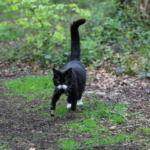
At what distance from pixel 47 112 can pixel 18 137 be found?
45.9 inches

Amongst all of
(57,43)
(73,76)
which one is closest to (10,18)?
(57,43)

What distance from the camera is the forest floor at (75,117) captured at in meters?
3.74

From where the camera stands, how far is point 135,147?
3525mm

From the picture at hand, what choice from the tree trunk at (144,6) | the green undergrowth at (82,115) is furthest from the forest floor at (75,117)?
the tree trunk at (144,6)

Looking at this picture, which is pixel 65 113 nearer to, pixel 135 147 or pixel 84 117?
pixel 84 117

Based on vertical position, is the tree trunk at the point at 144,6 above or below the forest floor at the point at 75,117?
above

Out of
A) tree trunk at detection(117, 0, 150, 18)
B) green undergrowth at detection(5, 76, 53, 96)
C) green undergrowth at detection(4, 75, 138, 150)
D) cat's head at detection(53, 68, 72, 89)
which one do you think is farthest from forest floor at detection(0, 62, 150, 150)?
tree trunk at detection(117, 0, 150, 18)

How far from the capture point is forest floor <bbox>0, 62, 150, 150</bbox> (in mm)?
3744

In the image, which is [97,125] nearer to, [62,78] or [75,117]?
[75,117]

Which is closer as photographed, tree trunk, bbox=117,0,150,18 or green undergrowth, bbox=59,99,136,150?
green undergrowth, bbox=59,99,136,150

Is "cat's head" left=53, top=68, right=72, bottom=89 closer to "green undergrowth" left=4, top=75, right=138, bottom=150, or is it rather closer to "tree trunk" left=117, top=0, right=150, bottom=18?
"green undergrowth" left=4, top=75, right=138, bottom=150

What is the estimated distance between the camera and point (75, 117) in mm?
4801

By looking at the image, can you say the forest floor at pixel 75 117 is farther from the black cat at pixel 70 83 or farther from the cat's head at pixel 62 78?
the cat's head at pixel 62 78

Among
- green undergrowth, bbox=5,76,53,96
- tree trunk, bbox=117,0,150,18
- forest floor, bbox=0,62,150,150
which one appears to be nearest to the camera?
forest floor, bbox=0,62,150,150
